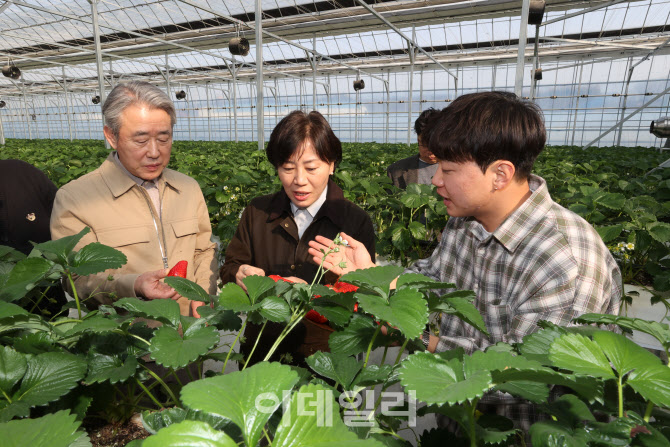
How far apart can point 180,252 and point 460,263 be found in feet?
3.62

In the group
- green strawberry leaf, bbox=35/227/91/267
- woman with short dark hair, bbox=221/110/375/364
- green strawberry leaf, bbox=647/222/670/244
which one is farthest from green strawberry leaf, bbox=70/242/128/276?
green strawberry leaf, bbox=647/222/670/244

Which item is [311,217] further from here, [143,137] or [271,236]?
[143,137]

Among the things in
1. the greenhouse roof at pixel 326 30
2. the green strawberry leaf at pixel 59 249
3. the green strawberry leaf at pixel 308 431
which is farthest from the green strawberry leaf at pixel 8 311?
the greenhouse roof at pixel 326 30

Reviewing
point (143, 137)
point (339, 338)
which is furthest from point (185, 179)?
point (339, 338)

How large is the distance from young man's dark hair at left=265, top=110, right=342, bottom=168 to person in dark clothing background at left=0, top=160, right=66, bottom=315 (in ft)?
3.46

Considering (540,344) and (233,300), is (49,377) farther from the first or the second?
(540,344)

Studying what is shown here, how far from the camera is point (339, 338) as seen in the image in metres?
0.65

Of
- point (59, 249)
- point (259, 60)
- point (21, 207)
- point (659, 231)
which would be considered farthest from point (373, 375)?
point (259, 60)

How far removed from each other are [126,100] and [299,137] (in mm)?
661

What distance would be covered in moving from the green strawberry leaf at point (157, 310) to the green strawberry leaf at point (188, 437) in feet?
0.93

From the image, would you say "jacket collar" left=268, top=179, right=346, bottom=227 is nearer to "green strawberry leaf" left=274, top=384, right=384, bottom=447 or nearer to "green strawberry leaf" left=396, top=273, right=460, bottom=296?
"green strawberry leaf" left=396, top=273, right=460, bottom=296

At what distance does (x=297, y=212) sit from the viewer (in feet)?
5.87

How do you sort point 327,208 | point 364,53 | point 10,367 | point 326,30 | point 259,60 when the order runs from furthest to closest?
point 364,53
point 326,30
point 259,60
point 327,208
point 10,367

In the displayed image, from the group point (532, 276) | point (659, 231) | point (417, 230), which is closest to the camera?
point (532, 276)
